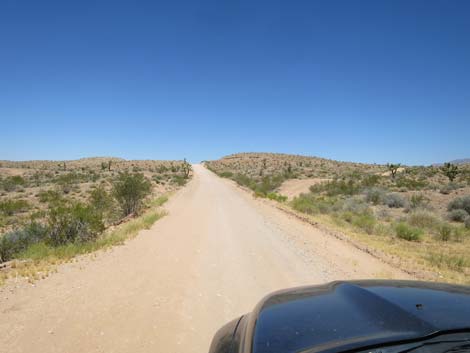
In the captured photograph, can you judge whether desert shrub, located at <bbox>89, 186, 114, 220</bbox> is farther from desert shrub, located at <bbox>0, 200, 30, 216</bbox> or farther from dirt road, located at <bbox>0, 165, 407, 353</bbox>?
dirt road, located at <bbox>0, 165, 407, 353</bbox>

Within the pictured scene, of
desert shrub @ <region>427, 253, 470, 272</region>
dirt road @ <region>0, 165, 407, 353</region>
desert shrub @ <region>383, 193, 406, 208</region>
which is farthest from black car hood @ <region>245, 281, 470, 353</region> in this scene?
desert shrub @ <region>383, 193, 406, 208</region>

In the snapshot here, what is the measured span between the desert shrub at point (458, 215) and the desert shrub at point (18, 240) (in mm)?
19636

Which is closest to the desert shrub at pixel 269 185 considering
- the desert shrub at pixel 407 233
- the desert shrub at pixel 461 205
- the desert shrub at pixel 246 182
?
the desert shrub at pixel 246 182

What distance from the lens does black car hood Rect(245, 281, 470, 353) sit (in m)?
1.82

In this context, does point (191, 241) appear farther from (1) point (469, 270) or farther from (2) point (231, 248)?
(1) point (469, 270)

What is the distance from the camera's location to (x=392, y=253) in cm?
951

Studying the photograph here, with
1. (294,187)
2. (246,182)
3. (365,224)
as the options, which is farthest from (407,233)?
(246,182)

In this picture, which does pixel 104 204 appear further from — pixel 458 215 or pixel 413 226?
pixel 458 215

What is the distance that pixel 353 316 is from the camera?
2.14 metres

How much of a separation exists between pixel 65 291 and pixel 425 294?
20.4 feet

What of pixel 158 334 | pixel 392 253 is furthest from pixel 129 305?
pixel 392 253

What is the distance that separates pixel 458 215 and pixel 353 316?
60.3 ft

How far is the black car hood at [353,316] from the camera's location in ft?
5.98

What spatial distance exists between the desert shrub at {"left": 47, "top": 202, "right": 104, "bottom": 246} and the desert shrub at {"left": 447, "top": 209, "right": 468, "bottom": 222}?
18016 mm
